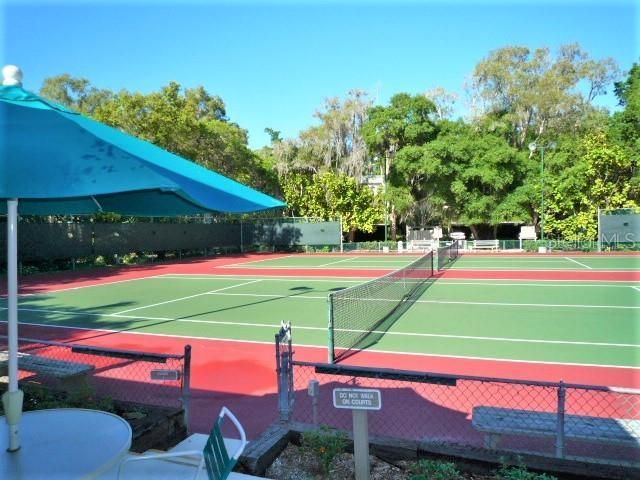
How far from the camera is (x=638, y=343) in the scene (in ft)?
31.3

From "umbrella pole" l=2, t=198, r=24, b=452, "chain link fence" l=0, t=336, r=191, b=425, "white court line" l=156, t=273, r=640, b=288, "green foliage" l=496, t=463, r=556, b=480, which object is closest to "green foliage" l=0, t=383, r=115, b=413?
"chain link fence" l=0, t=336, r=191, b=425

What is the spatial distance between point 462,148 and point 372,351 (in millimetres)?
31111

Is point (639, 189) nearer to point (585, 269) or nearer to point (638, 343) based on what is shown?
point (585, 269)

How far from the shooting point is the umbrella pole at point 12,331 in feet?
10.1

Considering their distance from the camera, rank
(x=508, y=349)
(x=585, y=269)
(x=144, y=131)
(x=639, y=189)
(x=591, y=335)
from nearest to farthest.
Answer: (x=508, y=349) → (x=591, y=335) → (x=585, y=269) → (x=144, y=131) → (x=639, y=189)

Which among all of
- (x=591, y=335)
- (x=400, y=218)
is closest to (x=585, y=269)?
(x=591, y=335)

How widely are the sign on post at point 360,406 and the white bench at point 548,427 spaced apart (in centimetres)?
172

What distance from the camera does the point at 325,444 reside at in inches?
160

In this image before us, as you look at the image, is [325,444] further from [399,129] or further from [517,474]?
[399,129]

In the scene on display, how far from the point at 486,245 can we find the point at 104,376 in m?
32.2

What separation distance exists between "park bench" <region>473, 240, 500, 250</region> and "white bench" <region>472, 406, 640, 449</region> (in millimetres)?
32051

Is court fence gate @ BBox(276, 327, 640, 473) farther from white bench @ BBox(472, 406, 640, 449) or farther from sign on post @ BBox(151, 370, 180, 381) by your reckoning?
sign on post @ BBox(151, 370, 180, 381)

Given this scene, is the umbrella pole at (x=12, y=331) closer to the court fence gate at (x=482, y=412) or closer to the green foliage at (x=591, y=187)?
the court fence gate at (x=482, y=412)

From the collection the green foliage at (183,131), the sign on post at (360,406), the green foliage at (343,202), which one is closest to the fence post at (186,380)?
the sign on post at (360,406)
